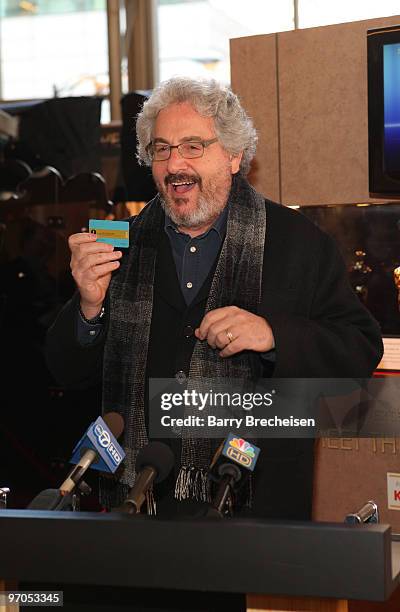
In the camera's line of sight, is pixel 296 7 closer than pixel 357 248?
No

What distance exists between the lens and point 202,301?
2.22 meters

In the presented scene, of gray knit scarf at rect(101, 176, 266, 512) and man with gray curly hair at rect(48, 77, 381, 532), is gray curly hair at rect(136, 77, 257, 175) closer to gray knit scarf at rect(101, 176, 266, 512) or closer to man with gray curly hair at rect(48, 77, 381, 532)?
man with gray curly hair at rect(48, 77, 381, 532)

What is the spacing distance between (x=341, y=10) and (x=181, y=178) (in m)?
4.11

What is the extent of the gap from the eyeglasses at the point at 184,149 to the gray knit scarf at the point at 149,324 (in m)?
0.20

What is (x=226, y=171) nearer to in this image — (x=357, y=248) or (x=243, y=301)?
(x=243, y=301)

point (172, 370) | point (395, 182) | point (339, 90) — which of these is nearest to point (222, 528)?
point (172, 370)

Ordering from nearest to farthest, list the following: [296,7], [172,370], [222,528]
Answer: [222,528] → [172,370] → [296,7]

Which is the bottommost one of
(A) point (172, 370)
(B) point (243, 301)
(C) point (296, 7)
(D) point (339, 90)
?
(A) point (172, 370)

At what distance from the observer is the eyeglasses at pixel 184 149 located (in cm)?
218

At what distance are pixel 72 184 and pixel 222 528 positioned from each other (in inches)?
160

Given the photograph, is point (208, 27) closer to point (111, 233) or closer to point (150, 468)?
point (111, 233)

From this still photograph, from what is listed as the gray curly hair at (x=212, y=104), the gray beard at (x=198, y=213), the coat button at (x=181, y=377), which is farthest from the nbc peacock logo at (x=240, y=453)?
the gray curly hair at (x=212, y=104)

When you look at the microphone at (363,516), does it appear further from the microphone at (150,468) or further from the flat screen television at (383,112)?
the flat screen television at (383,112)

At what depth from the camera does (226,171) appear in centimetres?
226
